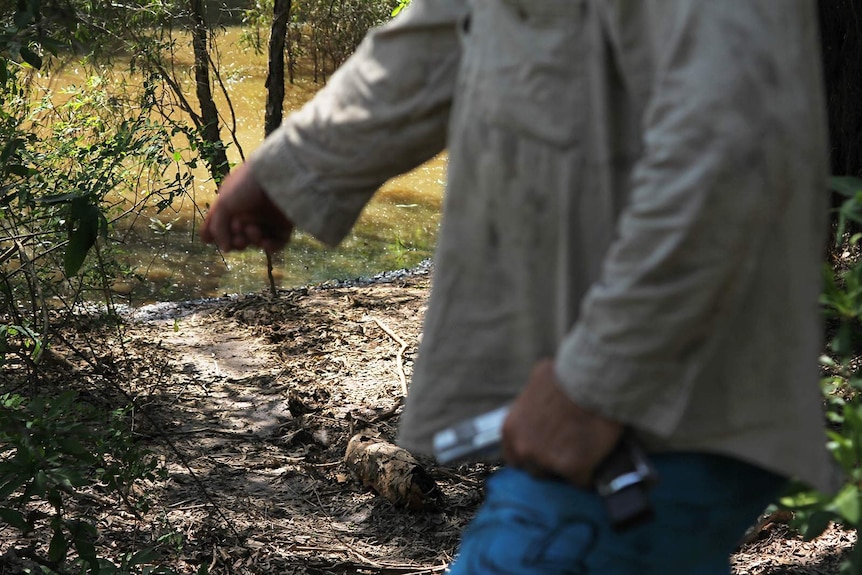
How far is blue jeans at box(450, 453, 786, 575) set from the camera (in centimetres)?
126

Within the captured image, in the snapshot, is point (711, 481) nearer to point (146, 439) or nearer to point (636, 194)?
point (636, 194)

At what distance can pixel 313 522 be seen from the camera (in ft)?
12.2

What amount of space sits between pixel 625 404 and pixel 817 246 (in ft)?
0.94

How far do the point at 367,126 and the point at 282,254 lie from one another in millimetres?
7014

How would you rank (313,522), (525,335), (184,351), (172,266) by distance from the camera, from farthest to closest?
(172,266), (184,351), (313,522), (525,335)

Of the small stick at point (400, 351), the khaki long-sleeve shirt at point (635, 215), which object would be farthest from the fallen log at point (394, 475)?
the khaki long-sleeve shirt at point (635, 215)

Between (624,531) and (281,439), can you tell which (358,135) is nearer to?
(624,531)

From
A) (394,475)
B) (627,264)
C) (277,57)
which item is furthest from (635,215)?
(277,57)

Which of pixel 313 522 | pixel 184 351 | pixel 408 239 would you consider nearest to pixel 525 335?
pixel 313 522

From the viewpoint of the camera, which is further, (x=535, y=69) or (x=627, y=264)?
(x=535, y=69)

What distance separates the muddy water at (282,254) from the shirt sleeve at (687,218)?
5.73 m

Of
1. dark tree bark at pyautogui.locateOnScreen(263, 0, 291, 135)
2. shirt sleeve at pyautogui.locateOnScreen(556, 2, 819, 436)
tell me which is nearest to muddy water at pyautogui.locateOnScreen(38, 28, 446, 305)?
dark tree bark at pyautogui.locateOnScreen(263, 0, 291, 135)

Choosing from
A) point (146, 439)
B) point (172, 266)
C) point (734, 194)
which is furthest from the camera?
point (172, 266)

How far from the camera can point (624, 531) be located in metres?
1.23
